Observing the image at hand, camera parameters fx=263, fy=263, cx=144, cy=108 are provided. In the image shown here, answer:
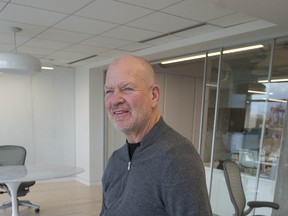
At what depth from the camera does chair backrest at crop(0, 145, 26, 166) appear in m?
4.18

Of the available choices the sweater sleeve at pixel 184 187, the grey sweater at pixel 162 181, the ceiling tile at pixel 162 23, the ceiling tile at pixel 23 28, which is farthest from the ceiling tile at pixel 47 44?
the sweater sleeve at pixel 184 187

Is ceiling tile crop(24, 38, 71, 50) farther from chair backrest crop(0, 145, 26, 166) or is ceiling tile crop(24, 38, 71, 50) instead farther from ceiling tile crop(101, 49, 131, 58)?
chair backrest crop(0, 145, 26, 166)

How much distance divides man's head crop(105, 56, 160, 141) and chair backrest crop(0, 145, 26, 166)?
3.77 m

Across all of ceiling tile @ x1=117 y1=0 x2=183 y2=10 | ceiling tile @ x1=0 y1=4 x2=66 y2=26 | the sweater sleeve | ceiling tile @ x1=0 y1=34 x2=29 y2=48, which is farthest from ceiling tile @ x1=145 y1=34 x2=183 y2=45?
the sweater sleeve

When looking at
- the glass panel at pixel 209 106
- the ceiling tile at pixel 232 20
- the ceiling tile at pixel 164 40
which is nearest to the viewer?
the ceiling tile at pixel 232 20

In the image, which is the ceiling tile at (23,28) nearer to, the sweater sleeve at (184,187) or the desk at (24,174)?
the desk at (24,174)

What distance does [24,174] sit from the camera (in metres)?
3.44

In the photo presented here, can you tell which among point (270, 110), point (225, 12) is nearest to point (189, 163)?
point (225, 12)

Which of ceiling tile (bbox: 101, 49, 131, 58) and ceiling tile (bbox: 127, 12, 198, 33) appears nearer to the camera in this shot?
ceiling tile (bbox: 127, 12, 198, 33)

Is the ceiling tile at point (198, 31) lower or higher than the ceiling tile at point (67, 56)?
higher

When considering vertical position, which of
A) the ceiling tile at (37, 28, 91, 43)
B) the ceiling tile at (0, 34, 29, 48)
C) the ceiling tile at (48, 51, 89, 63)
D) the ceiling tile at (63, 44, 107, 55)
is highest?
the ceiling tile at (37, 28, 91, 43)

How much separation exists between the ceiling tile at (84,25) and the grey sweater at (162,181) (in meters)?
2.20

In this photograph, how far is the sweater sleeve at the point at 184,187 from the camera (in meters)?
0.87

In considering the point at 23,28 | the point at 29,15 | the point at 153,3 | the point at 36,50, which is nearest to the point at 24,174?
the point at 23,28
